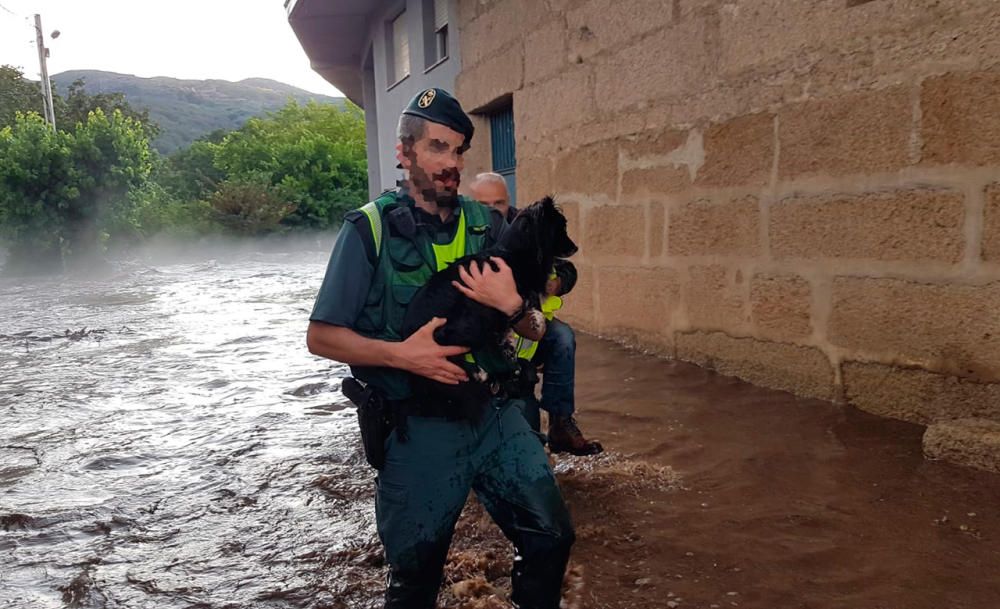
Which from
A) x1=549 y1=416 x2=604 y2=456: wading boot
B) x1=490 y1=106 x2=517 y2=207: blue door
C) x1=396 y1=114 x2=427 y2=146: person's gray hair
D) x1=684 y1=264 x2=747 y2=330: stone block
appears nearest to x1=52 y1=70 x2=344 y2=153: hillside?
x1=490 y1=106 x2=517 y2=207: blue door

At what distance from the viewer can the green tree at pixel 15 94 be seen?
37438 mm

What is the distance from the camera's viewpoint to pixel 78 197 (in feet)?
66.6

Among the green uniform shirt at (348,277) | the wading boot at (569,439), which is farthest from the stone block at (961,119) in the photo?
the green uniform shirt at (348,277)

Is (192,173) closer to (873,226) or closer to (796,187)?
(796,187)

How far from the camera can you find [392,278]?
73.9 inches

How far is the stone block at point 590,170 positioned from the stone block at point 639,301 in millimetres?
705

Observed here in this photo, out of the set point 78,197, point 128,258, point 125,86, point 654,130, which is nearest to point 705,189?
point 654,130

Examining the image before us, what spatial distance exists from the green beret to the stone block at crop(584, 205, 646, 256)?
3.70 m

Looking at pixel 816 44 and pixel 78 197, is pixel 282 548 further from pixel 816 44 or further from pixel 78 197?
pixel 78 197

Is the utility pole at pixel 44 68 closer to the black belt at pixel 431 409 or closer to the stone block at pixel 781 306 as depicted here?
the stone block at pixel 781 306

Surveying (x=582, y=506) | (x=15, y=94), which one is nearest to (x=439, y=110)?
(x=582, y=506)

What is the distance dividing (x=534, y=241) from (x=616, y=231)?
13.3ft

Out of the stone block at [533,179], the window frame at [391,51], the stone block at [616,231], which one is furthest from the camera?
the window frame at [391,51]

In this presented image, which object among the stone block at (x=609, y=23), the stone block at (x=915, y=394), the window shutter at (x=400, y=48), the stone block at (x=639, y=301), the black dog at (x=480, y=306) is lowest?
the stone block at (x=915, y=394)
